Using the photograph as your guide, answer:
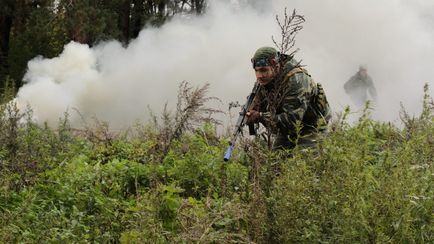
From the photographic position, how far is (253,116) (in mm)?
4578

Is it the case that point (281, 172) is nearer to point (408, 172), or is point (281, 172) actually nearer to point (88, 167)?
point (408, 172)

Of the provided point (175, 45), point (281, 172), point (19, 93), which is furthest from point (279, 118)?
point (175, 45)

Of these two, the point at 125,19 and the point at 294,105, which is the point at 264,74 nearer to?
the point at 294,105

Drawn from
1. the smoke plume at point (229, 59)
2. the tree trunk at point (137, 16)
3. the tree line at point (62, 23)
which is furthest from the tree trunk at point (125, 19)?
the smoke plume at point (229, 59)

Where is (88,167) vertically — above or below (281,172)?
above

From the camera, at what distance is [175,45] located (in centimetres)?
1630

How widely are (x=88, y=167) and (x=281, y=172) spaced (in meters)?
2.18

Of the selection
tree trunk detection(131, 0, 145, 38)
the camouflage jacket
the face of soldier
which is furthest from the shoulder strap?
tree trunk detection(131, 0, 145, 38)

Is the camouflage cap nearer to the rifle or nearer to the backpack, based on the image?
the rifle

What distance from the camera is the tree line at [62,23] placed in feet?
50.0

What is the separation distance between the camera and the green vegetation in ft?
9.69

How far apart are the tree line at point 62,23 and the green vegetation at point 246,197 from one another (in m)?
9.59

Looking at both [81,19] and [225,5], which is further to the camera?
[225,5]

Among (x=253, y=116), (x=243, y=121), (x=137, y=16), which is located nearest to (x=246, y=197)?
Answer: (x=253, y=116)
